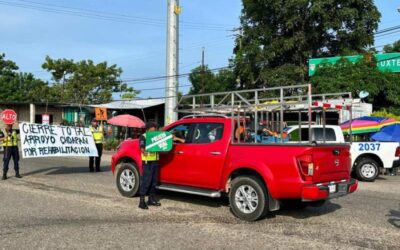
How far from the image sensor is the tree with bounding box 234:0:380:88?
30.1m

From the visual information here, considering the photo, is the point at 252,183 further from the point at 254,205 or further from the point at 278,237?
the point at 278,237

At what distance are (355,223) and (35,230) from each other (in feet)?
17.1

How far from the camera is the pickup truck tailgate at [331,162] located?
757cm

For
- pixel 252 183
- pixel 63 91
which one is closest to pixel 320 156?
pixel 252 183

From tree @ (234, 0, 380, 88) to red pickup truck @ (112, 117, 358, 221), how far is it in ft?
72.4

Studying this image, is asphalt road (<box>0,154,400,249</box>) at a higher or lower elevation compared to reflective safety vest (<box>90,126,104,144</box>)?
lower

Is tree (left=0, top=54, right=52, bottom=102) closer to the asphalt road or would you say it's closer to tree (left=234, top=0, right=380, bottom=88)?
tree (left=234, top=0, right=380, bottom=88)

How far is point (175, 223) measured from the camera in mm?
7734

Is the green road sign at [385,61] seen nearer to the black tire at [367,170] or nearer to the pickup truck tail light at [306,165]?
the black tire at [367,170]

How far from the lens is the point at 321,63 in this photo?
2827 cm

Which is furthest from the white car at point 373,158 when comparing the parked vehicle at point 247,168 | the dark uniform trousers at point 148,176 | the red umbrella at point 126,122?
the red umbrella at point 126,122

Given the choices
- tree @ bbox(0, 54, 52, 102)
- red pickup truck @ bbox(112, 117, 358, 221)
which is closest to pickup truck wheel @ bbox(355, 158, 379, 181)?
red pickup truck @ bbox(112, 117, 358, 221)

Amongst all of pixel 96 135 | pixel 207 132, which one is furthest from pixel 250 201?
pixel 96 135

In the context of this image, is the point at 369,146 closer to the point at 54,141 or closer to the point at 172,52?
the point at 54,141
